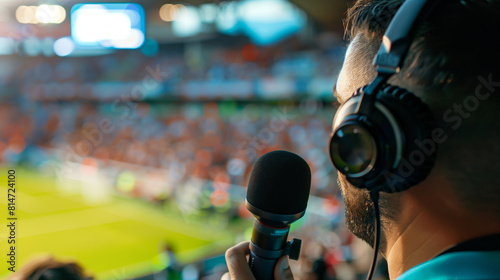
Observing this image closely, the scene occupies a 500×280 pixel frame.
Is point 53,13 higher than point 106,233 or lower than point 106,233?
higher

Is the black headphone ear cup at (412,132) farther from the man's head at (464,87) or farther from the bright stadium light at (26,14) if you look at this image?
the bright stadium light at (26,14)

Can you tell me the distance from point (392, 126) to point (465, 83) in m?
0.11

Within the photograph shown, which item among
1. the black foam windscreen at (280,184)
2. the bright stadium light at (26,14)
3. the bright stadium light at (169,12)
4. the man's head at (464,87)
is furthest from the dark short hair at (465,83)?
the bright stadium light at (169,12)

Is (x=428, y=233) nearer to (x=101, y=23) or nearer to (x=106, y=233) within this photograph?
(x=106, y=233)

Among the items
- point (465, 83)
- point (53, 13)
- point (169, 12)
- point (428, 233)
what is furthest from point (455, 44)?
point (169, 12)

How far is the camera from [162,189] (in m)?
9.27

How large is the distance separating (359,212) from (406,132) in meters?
0.19

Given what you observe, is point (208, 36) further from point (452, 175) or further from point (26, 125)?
point (452, 175)

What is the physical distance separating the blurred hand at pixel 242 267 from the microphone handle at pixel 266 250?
0.04 feet

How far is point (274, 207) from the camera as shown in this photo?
32.8 inches

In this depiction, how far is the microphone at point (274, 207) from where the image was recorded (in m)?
0.84

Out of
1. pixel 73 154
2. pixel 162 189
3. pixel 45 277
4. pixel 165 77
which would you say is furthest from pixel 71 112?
pixel 45 277

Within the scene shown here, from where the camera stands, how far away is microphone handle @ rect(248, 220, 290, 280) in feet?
2.75

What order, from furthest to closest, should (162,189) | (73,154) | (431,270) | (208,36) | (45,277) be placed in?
1. (208,36)
2. (73,154)
3. (162,189)
4. (45,277)
5. (431,270)
